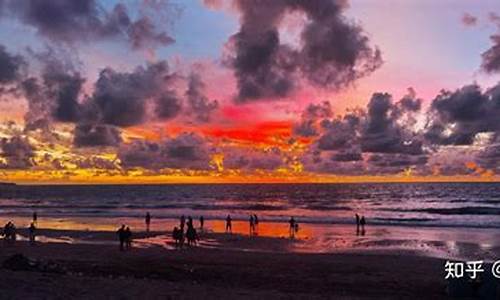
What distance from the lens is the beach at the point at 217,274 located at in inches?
766

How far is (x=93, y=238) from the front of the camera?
45156 mm

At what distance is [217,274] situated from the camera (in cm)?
2519

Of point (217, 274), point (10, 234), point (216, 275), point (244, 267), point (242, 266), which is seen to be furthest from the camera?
point (10, 234)

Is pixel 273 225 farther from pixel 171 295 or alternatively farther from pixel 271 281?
pixel 171 295

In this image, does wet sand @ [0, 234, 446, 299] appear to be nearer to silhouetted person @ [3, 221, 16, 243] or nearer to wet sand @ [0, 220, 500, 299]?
wet sand @ [0, 220, 500, 299]

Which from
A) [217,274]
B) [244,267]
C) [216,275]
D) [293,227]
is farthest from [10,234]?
[293,227]

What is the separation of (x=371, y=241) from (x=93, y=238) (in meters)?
21.7

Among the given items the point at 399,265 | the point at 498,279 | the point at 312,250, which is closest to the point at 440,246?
the point at 312,250

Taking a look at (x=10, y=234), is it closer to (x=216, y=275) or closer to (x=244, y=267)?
(x=244, y=267)

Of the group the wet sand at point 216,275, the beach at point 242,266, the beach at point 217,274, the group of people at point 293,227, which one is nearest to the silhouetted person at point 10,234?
the beach at point 242,266

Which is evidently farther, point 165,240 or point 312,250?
point 165,240

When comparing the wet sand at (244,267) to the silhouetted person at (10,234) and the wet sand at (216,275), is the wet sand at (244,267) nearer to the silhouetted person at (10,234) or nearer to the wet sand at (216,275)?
the wet sand at (216,275)

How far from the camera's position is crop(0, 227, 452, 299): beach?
63.8ft

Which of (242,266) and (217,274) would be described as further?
(242,266)
